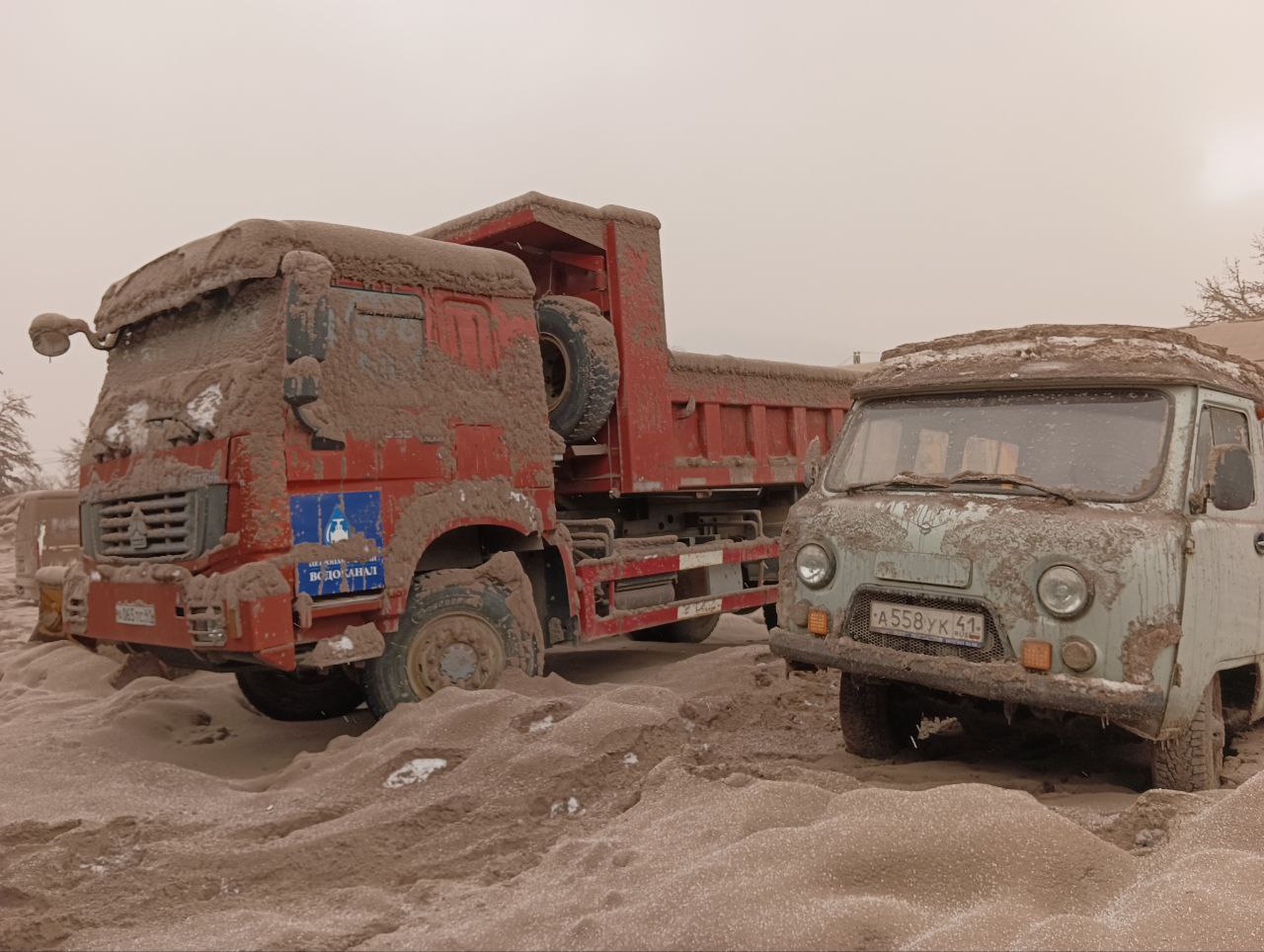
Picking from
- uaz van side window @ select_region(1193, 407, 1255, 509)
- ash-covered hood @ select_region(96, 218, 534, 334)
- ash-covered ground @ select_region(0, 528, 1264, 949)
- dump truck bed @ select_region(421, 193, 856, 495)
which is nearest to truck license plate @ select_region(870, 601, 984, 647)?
ash-covered ground @ select_region(0, 528, 1264, 949)

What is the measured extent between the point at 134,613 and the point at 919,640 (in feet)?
12.9

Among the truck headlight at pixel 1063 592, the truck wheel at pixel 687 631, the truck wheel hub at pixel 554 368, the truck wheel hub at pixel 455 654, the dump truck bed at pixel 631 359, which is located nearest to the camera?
the truck headlight at pixel 1063 592

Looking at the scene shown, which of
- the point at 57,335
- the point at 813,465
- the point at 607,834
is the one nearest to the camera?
the point at 607,834

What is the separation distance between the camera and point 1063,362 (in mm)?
4316

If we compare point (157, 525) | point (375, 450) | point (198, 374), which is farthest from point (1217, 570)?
point (157, 525)

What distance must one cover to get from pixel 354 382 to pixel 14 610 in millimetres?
10172

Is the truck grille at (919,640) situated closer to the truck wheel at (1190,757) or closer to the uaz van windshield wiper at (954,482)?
the uaz van windshield wiper at (954,482)

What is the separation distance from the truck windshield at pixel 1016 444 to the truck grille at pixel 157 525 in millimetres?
3034

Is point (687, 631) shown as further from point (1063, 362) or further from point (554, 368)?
point (1063, 362)

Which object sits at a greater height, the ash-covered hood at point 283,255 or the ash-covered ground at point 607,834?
the ash-covered hood at point 283,255

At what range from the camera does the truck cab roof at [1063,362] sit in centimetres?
420

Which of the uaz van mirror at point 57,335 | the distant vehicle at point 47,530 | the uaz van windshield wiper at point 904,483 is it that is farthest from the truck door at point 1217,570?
the distant vehicle at point 47,530

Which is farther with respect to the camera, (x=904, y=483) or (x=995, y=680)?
(x=904, y=483)

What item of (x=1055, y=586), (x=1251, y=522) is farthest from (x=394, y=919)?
(x=1251, y=522)
